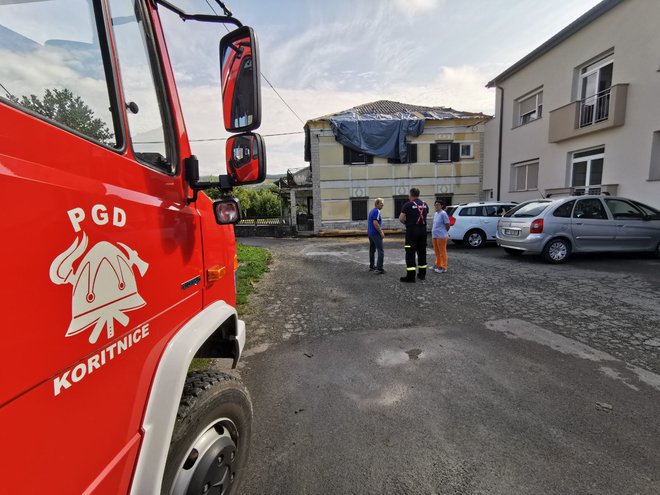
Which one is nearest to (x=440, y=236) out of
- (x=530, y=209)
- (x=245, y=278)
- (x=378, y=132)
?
(x=530, y=209)

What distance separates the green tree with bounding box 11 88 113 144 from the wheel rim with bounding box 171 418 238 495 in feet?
4.54

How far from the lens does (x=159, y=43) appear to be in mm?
1617

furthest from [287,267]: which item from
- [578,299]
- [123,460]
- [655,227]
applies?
[655,227]

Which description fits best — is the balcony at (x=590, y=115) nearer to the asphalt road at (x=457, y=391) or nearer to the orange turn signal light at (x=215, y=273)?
the asphalt road at (x=457, y=391)

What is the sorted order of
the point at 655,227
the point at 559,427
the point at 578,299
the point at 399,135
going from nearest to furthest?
the point at 559,427, the point at 578,299, the point at 655,227, the point at 399,135

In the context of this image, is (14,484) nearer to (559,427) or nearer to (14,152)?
(14,152)

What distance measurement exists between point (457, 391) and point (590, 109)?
1334 centimetres

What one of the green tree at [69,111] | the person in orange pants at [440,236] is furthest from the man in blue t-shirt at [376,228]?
the green tree at [69,111]

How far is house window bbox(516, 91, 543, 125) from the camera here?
14461 millimetres

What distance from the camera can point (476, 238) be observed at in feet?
38.5

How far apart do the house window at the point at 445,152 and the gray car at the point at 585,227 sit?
12.5 m

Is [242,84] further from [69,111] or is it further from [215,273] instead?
[215,273]

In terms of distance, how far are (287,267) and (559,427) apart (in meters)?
7.52

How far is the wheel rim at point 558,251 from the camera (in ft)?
27.2
